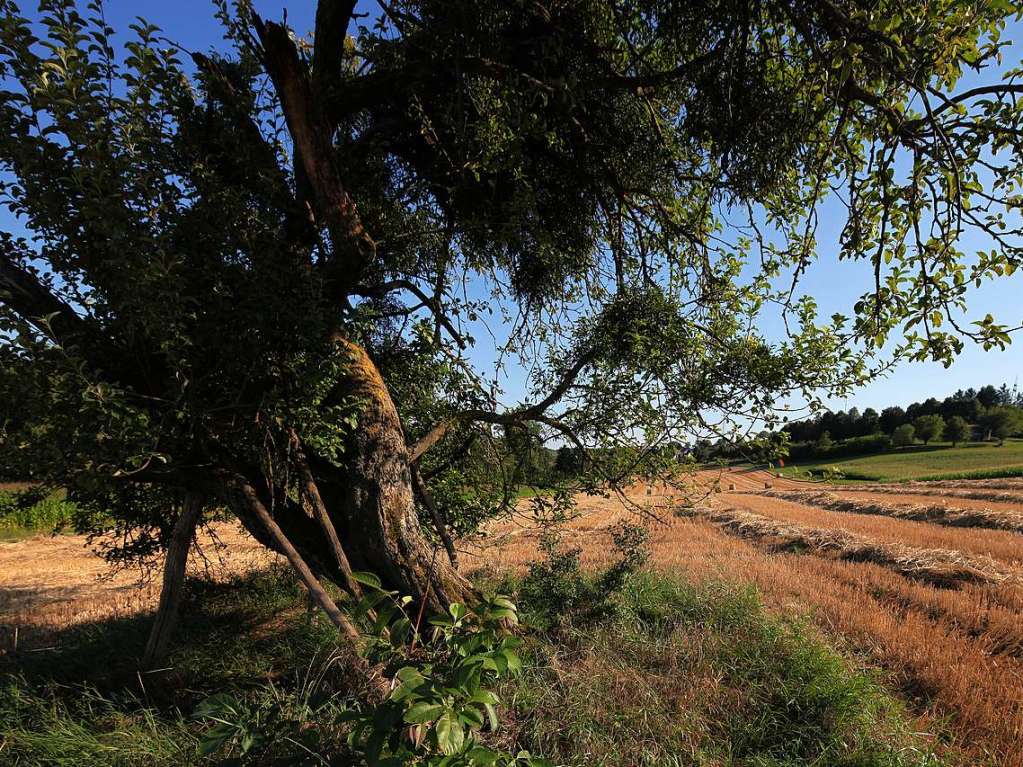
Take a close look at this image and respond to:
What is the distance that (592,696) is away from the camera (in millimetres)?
3643

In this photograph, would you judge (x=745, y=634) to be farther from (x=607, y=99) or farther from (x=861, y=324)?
(x=607, y=99)

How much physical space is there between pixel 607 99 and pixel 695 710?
220 inches

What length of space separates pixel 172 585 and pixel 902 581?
11232 mm

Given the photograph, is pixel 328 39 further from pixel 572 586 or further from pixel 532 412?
pixel 572 586

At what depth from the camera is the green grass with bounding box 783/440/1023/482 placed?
39656 millimetres

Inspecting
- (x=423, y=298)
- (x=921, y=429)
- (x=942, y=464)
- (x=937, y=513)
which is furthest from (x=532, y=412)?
(x=921, y=429)

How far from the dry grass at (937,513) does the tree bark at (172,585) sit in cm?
2042

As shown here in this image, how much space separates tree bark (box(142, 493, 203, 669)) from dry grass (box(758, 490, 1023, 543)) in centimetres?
2042

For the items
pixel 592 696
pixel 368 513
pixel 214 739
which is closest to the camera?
pixel 214 739

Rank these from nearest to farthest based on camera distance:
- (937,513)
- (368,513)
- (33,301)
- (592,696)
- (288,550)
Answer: (33,301)
(288,550)
(592,696)
(368,513)
(937,513)

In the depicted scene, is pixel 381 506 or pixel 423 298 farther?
pixel 423 298

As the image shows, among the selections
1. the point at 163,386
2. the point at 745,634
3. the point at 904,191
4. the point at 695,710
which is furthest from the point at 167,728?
the point at 904,191

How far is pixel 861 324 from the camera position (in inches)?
126

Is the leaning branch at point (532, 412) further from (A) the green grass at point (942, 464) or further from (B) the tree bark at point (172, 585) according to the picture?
(A) the green grass at point (942, 464)
